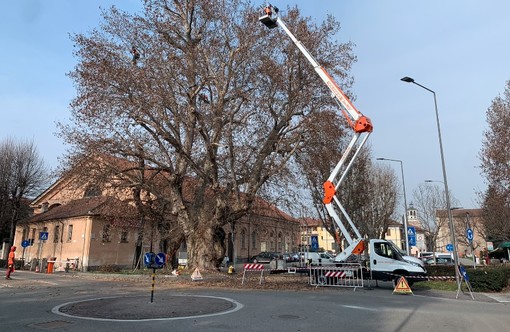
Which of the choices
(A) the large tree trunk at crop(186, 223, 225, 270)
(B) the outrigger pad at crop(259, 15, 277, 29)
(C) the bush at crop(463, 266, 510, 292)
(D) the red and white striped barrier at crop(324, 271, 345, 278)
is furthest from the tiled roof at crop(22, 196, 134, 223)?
(C) the bush at crop(463, 266, 510, 292)

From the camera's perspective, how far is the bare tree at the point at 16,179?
41.1m

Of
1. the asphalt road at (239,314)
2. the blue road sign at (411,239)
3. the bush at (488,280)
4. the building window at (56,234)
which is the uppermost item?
the building window at (56,234)

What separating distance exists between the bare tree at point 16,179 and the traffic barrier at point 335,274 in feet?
117

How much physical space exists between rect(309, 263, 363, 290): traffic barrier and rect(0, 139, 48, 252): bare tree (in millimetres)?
35608

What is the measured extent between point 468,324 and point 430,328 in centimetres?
145

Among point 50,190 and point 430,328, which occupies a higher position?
point 50,190

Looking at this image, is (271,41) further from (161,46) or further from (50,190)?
(50,190)

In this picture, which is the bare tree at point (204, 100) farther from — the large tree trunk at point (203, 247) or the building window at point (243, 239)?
the building window at point (243, 239)

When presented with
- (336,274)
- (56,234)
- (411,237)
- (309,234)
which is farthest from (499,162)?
(56,234)

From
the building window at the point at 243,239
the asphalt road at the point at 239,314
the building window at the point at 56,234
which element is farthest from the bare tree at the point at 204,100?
the building window at the point at 243,239

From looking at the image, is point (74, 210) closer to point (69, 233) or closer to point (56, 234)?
point (69, 233)

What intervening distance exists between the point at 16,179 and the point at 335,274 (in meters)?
37.6

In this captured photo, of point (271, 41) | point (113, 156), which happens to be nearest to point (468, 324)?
point (271, 41)

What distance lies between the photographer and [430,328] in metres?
8.98
